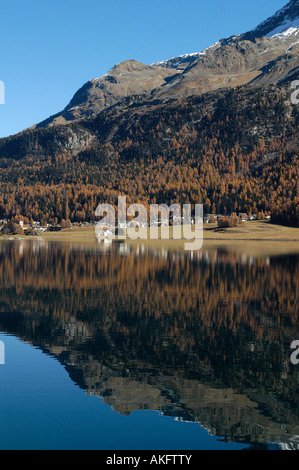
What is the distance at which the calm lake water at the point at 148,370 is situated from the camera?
2180 centimetres

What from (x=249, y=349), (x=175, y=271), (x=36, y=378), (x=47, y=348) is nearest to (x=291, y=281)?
(x=175, y=271)

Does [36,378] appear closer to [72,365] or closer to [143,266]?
[72,365]

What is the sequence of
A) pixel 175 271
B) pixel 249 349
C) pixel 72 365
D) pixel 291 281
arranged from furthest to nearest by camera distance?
pixel 175 271 < pixel 291 281 < pixel 249 349 < pixel 72 365

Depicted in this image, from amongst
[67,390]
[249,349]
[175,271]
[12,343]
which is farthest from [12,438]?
[175,271]

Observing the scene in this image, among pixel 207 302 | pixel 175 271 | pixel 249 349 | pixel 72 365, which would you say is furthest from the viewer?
pixel 175 271

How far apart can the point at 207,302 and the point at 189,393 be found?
27.3 m

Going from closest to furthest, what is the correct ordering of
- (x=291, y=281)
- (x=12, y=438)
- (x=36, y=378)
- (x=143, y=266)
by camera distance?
(x=12, y=438) → (x=36, y=378) → (x=291, y=281) → (x=143, y=266)

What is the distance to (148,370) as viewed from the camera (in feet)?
97.3

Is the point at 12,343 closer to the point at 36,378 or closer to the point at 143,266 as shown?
the point at 36,378

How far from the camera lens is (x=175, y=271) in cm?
8369

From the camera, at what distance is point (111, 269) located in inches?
3403

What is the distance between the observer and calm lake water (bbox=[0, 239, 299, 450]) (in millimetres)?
21797

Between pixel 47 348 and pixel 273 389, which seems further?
pixel 47 348

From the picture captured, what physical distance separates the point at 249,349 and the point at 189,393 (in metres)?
9.70
